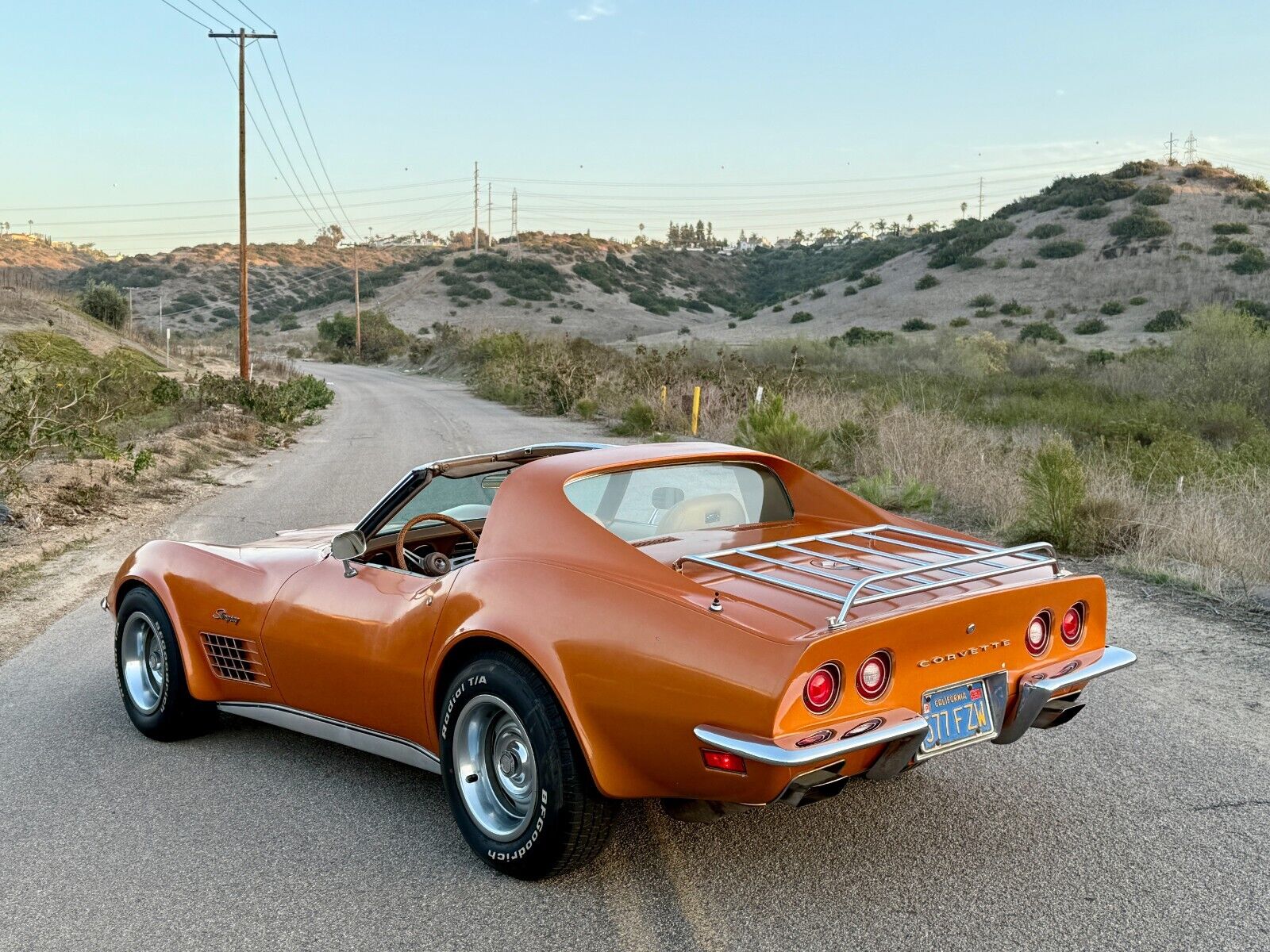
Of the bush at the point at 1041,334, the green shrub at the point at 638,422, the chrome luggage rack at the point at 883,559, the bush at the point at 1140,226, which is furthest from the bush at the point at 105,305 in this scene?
the bush at the point at 1140,226

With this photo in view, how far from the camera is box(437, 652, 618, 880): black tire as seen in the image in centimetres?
348

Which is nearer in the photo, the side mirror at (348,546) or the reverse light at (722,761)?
the reverse light at (722,761)

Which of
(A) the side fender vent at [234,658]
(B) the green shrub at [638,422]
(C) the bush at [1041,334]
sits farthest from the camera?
(C) the bush at [1041,334]

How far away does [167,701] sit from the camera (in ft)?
16.6

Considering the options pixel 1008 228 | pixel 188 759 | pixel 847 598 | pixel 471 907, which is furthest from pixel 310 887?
pixel 1008 228

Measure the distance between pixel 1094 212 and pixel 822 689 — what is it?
7597 centimetres

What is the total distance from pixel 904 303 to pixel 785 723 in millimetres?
66545

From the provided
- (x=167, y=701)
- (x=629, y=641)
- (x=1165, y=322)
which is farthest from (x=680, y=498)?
(x=1165, y=322)

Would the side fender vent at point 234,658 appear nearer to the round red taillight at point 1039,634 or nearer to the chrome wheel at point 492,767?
the chrome wheel at point 492,767

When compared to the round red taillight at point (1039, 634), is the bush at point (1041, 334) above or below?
below

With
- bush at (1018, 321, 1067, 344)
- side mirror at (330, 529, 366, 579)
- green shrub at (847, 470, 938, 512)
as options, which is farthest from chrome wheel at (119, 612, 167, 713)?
bush at (1018, 321, 1067, 344)

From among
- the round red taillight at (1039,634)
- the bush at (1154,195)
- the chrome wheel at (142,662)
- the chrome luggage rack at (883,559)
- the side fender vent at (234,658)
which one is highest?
the bush at (1154,195)

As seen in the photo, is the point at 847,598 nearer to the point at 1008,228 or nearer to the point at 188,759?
the point at 188,759

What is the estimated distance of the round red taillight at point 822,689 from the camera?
324 cm
